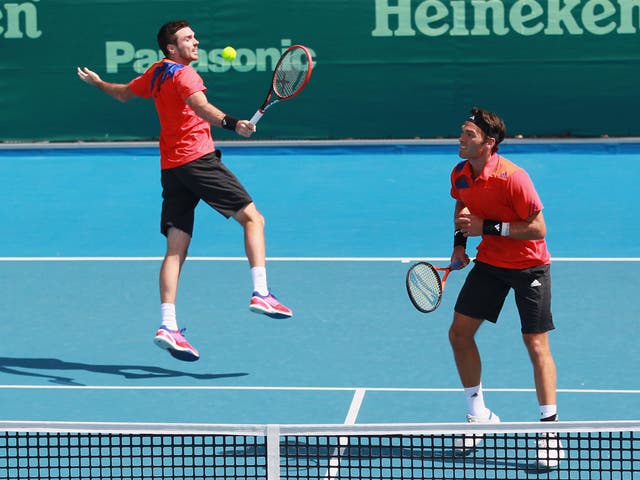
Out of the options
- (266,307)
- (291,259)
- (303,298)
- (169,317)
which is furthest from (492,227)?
(291,259)

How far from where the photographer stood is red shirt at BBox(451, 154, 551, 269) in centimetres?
570

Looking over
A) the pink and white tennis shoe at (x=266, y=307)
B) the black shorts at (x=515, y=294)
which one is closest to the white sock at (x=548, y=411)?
the black shorts at (x=515, y=294)

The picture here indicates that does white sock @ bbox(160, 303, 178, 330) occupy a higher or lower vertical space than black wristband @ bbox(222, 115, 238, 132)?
lower

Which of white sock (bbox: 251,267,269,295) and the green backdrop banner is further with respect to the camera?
the green backdrop banner

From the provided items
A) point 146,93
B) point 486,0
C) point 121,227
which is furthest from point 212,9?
point 146,93

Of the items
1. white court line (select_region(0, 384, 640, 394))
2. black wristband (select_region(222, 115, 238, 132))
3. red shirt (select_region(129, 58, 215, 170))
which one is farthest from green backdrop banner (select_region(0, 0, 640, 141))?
white court line (select_region(0, 384, 640, 394))

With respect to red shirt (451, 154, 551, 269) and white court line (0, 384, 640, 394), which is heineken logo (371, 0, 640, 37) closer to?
white court line (0, 384, 640, 394)

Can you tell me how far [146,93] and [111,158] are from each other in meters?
7.80

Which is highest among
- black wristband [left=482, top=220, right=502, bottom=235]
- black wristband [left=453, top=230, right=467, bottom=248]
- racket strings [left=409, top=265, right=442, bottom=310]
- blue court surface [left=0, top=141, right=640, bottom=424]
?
black wristband [left=482, top=220, right=502, bottom=235]

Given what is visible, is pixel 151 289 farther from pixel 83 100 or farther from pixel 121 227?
pixel 83 100

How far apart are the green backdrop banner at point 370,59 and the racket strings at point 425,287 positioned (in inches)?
371

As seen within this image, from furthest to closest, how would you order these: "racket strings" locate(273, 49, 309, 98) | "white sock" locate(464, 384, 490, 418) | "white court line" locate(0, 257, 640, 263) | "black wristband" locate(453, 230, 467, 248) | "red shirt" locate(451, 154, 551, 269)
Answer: "white court line" locate(0, 257, 640, 263)
"racket strings" locate(273, 49, 309, 98)
"black wristband" locate(453, 230, 467, 248)
"white sock" locate(464, 384, 490, 418)
"red shirt" locate(451, 154, 551, 269)

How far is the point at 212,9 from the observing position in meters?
15.3

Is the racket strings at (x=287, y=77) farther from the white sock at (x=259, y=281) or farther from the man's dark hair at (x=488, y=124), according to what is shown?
the man's dark hair at (x=488, y=124)
